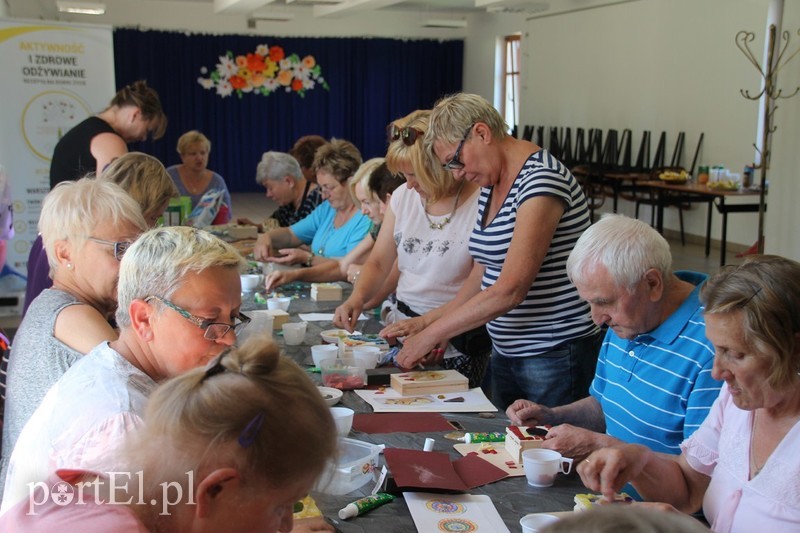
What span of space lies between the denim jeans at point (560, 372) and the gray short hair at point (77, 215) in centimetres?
139

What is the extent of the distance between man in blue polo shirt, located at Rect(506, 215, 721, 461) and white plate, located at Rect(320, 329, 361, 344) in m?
1.25

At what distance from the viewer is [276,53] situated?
1584cm

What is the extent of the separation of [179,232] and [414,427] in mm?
906

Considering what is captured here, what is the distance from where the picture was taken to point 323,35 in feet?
53.1

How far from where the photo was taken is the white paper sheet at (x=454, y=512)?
1.68 meters

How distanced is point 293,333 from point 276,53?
13.6 m

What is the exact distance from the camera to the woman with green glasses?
1475 mm

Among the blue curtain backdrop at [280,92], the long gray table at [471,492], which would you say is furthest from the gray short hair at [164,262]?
the blue curtain backdrop at [280,92]

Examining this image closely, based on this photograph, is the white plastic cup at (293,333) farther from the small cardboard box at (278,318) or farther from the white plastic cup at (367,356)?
the white plastic cup at (367,356)

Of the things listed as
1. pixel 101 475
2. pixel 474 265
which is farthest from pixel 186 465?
pixel 474 265

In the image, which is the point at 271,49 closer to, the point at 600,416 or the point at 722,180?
the point at 722,180

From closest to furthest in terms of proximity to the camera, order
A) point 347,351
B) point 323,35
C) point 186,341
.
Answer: point 186,341 < point 347,351 < point 323,35

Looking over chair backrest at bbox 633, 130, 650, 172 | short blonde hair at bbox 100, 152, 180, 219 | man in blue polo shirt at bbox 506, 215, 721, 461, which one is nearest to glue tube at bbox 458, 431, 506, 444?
man in blue polo shirt at bbox 506, 215, 721, 461

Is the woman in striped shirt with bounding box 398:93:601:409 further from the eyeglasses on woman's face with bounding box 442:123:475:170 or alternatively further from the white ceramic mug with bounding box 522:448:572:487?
the white ceramic mug with bounding box 522:448:572:487
